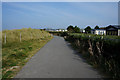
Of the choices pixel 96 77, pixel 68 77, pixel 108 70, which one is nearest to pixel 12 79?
pixel 68 77

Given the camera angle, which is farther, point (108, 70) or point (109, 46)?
point (109, 46)

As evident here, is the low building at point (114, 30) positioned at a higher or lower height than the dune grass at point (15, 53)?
higher

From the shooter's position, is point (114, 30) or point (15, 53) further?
point (114, 30)

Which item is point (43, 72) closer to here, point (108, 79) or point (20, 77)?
point (20, 77)

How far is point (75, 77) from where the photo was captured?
13.6 feet

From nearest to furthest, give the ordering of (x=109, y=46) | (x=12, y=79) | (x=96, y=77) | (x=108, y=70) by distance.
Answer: (x=12, y=79), (x=96, y=77), (x=108, y=70), (x=109, y=46)

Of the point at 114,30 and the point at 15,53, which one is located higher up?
the point at 114,30

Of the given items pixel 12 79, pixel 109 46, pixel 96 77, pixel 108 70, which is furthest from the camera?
pixel 109 46

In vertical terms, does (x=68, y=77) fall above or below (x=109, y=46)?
below

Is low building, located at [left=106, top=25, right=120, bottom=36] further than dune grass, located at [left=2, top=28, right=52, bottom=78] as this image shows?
Yes

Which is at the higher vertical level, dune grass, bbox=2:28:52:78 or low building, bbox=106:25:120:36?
low building, bbox=106:25:120:36

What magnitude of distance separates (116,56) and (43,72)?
3.02 m

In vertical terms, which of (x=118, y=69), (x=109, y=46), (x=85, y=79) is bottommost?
(x=85, y=79)

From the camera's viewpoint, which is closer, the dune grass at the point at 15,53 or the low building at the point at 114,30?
the dune grass at the point at 15,53
